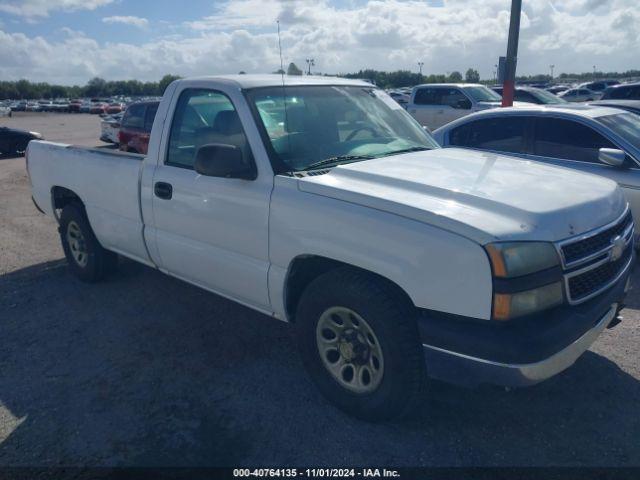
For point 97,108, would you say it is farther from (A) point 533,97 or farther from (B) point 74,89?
(B) point 74,89

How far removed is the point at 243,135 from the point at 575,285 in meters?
2.23

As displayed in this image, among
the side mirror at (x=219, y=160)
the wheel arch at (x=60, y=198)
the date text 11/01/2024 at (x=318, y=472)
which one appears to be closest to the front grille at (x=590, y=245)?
the date text 11/01/2024 at (x=318, y=472)

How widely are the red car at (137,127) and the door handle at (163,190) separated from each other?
486cm

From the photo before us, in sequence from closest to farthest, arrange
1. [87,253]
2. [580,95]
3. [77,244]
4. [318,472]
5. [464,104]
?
[318,472] < [87,253] < [77,244] < [464,104] < [580,95]

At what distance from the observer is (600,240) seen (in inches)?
121

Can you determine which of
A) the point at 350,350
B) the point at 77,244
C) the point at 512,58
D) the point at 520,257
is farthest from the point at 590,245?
the point at 512,58

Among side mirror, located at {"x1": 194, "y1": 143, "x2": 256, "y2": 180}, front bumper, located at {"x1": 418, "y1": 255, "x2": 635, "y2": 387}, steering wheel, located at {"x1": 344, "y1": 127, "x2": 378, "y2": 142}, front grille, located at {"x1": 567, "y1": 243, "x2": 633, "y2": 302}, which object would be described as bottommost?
front bumper, located at {"x1": 418, "y1": 255, "x2": 635, "y2": 387}

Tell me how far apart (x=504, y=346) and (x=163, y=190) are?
9.11ft

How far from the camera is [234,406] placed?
352 centimetres

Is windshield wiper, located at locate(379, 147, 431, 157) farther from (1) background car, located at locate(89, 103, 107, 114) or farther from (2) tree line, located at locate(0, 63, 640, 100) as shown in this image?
(2) tree line, located at locate(0, 63, 640, 100)

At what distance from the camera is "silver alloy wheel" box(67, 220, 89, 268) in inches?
221

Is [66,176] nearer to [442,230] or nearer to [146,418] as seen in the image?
[146,418]

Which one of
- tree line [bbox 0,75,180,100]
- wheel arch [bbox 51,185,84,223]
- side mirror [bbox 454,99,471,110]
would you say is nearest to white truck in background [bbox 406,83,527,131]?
side mirror [bbox 454,99,471,110]

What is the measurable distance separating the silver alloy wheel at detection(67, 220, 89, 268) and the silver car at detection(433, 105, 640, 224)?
460 cm
